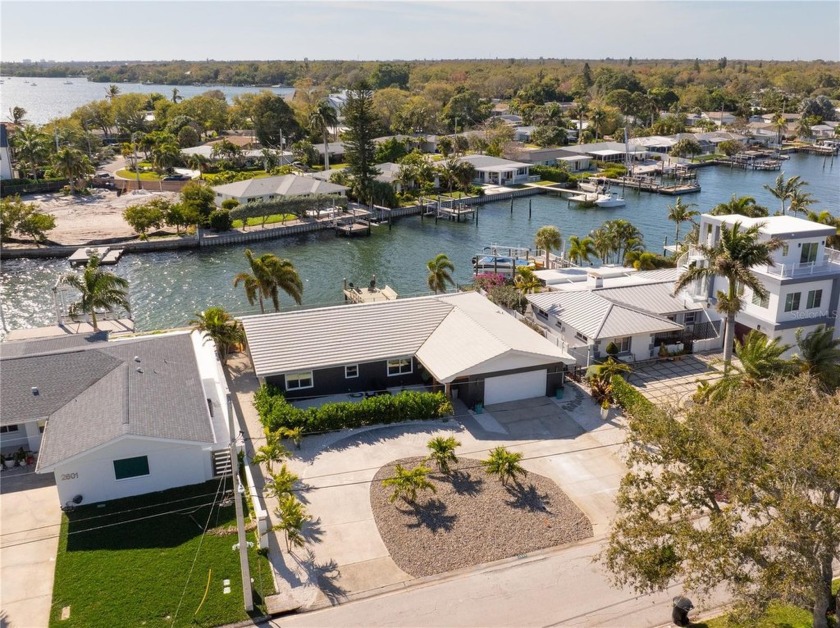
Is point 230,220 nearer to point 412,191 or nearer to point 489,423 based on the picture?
point 412,191

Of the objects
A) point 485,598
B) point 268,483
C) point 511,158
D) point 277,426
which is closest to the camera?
point 485,598

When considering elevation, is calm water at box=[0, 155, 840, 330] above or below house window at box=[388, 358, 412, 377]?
below

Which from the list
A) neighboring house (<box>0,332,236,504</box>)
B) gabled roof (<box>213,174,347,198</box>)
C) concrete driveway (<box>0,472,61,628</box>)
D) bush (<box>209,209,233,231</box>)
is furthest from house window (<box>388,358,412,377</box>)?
gabled roof (<box>213,174,347,198</box>)

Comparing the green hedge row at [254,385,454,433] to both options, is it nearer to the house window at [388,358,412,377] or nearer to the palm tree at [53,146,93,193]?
the house window at [388,358,412,377]

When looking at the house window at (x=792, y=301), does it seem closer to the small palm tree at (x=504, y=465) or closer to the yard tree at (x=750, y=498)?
the small palm tree at (x=504, y=465)

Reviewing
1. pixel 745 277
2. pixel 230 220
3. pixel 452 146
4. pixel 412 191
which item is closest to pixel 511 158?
pixel 452 146

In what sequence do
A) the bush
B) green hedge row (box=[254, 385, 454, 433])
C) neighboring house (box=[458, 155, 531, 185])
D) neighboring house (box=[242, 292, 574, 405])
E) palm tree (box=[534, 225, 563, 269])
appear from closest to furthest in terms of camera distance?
1. green hedge row (box=[254, 385, 454, 433])
2. neighboring house (box=[242, 292, 574, 405])
3. palm tree (box=[534, 225, 563, 269])
4. the bush
5. neighboring house (box=[458, 155, 531, 185])

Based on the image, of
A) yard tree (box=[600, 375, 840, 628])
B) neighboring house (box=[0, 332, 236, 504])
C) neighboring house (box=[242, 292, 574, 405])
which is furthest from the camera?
neighboring house (box=[242, 292, 574, 405])

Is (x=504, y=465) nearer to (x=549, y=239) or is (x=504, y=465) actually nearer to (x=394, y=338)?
(x=394, y=338)
